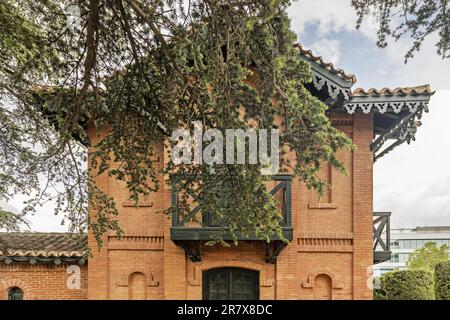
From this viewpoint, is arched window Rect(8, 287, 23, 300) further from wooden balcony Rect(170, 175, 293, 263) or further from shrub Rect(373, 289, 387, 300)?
shrub Rect(373, 289, 387, 300)

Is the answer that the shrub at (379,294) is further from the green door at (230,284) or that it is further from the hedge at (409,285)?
the green door at (230,284)

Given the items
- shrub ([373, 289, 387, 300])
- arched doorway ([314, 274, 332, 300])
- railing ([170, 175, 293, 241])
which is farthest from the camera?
shrub ([373, 289, 387, 300])

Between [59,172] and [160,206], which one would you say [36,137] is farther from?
[160,206]

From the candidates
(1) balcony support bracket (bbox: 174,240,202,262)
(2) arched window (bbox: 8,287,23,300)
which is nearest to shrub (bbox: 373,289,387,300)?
(1) balcony support bracket (bbox: 174,240,202,262)

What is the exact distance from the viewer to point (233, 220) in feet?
15.8

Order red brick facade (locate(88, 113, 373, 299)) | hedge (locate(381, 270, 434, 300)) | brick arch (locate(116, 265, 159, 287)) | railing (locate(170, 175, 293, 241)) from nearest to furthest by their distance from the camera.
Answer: railing (locate(170, 175, 293, 241)) < red brick facade (locate(88, 113, 373, 299)) < brick arch (locate(116, 265, 159, 287)) < hedge (locate(381, 270, 434, 300))

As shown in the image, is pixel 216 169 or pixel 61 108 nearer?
pixel 216 169

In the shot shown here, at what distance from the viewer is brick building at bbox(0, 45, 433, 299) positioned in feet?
31.2

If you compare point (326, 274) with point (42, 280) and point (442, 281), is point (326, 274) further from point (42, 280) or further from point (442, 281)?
point (42, 280)

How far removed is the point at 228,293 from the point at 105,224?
15.0ft

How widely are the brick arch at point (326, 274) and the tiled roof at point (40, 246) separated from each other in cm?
535

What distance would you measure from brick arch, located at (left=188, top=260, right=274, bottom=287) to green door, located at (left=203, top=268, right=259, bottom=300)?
0.17 meters

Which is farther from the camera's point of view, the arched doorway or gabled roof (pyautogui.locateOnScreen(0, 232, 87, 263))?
gabled roof (pyautogui.locateOnScreen(0, 232, 87, 263))
